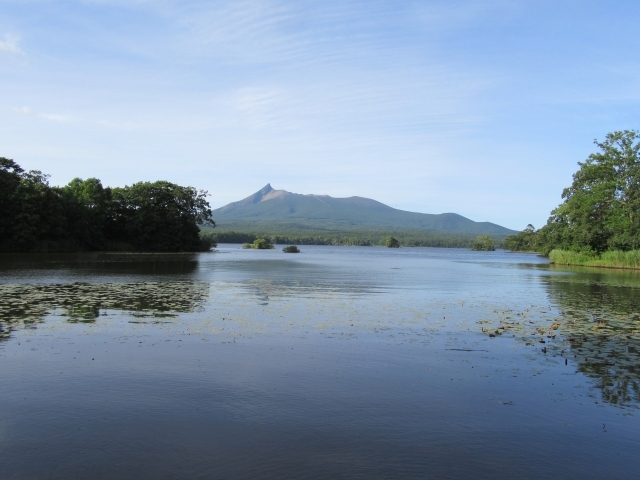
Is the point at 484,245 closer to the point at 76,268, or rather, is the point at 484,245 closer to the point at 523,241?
the point at 523,241

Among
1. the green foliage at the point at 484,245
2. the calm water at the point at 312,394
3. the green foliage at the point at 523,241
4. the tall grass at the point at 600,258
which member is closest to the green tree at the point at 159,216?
the tall grass at the point at 600,258

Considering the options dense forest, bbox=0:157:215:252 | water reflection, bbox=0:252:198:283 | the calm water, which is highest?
dense forest, bbox=0:157:215:252

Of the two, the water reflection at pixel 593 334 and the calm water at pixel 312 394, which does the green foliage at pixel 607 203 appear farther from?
the calm water at pixel 312 394

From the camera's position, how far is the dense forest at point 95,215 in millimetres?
66062

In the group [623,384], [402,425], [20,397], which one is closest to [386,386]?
[402,425]

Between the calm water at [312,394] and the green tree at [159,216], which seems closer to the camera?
the calm water at [312,394]

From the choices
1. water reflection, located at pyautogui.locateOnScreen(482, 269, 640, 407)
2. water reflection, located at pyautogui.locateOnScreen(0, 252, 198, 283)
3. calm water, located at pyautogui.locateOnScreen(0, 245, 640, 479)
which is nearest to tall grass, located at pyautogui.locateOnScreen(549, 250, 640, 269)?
water reflection, located at pyautogui.locateOnScreen(482, 269, 640, 407)

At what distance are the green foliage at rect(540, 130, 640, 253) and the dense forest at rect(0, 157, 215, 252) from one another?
6277cm

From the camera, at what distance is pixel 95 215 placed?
83.5m

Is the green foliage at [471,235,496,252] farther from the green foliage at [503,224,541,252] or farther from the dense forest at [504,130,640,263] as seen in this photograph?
the dense forest at [504,130,640,263]

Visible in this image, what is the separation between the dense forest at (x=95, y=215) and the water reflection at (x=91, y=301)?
151ft

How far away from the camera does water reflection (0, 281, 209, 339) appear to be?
16.9 metres

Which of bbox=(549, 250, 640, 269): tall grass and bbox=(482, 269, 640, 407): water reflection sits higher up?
bbox=(549, 250, 640, 269): tall grass

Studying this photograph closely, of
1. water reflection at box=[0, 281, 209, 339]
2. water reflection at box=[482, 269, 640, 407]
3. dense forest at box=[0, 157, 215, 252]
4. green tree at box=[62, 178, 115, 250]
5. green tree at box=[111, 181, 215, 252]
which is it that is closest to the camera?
water reflection at box=[482, 269, 640, 407]
